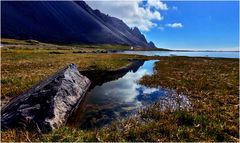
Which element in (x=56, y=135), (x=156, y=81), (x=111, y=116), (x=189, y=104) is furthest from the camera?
(x=156, y=81)

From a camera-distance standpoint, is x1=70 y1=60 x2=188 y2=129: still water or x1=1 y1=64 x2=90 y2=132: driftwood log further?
x1=70 y1=60 x2=188 y2=129: still water

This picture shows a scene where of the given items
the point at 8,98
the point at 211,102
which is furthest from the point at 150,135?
the point at 8,98

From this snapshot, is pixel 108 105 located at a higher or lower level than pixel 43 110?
lower

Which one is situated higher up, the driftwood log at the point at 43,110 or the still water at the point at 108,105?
the driftwood log at the point at 43,110

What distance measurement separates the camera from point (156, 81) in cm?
2695

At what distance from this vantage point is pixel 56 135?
953cm

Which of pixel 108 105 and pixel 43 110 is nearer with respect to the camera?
pixel 43 110

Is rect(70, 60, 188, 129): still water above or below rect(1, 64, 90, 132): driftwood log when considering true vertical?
below

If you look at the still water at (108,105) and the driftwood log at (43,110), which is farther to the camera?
the still water at (108,105)

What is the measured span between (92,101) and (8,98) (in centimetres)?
606

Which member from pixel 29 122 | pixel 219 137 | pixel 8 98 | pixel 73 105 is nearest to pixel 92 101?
pixel 73 105

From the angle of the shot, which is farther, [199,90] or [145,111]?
[199,90]

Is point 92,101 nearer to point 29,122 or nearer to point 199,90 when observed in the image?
point 29,122

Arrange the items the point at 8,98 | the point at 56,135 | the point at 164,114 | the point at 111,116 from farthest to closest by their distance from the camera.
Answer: the point at 8,98 < the point at 111,116 < the point at 164,114 < the point at 56,135
